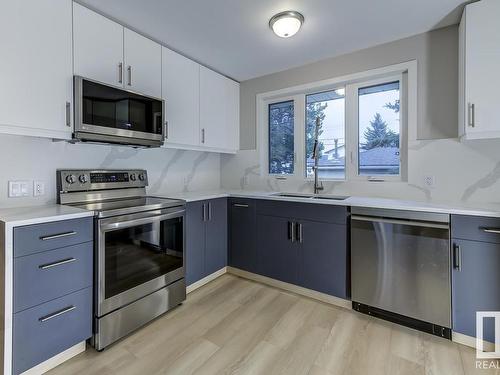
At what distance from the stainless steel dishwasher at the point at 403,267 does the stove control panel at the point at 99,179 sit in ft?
6.49

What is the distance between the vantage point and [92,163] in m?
2.18

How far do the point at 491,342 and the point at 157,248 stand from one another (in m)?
2.39

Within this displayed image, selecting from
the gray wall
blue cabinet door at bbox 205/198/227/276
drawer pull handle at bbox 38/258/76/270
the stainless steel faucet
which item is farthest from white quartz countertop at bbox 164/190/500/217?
drawer pull handle at bbox 38/258/76/270

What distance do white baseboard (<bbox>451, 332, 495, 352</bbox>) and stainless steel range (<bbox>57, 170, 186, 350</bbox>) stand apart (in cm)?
206

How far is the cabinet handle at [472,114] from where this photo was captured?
5.94 ft

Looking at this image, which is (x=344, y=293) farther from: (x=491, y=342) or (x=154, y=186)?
(x=154, y=186)

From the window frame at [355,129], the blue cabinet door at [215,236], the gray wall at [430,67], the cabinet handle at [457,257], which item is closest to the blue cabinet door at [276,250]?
the blue cabinet door at [215,236]

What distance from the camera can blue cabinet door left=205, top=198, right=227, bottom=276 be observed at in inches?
104

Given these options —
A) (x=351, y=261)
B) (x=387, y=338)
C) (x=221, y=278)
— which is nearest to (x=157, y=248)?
(x=221, y=278)

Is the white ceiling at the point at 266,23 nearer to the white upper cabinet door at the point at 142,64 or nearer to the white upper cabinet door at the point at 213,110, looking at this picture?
the white upper cabinet door at the point at 142,64

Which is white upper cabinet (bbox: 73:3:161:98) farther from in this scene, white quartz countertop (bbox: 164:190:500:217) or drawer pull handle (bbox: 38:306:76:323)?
drawer pull handle (bbox: 38:306:76:323)

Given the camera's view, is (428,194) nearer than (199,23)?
No

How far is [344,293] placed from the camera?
7.18ft

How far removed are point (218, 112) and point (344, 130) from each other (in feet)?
4.71
